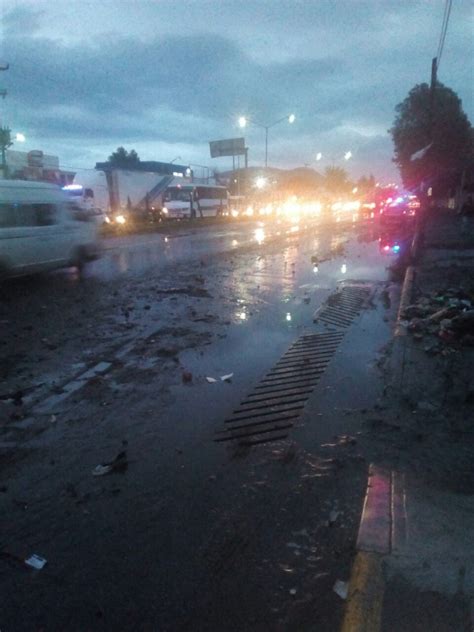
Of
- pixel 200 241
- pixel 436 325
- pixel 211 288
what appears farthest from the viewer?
pixel 200 241

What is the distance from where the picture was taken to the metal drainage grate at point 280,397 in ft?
13.8

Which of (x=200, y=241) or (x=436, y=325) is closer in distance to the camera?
(x=436, y=325)

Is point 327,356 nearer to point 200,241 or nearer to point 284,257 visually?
point 284,257

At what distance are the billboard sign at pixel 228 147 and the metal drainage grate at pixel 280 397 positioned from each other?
7735 cm

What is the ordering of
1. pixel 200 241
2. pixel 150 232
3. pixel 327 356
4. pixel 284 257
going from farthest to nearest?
pixel 150 232, pixel 200 241, pixel 284 257, pixel 327 356

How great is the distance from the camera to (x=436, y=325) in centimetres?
698

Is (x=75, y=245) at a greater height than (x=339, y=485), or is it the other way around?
(x=75, y=245)

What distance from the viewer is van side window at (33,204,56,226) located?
10.7m

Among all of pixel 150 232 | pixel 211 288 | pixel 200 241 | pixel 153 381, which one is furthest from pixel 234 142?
pixel 153 381

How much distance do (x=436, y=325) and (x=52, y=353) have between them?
5.62m

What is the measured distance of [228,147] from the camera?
80625 millimetres

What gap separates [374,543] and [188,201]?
4072cm

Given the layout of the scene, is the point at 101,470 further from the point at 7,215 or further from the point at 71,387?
the point at 7,215

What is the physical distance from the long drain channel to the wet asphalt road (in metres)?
0.14
